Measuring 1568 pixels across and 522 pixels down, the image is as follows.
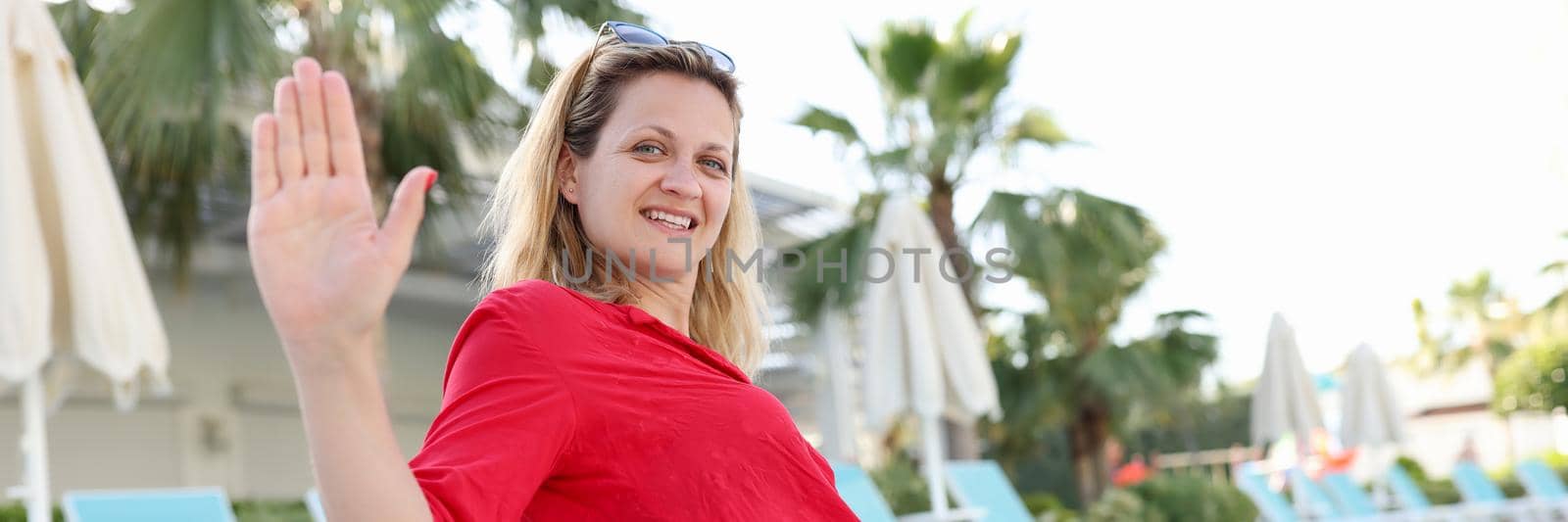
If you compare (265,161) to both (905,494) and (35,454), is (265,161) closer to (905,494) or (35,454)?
(35,454)

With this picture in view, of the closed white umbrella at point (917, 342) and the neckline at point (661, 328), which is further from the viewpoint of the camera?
the closed white umbrella at point (917, 342)

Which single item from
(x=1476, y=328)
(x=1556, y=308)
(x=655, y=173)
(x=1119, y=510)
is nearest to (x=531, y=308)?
(x=655, y=173)

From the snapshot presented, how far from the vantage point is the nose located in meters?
1.38

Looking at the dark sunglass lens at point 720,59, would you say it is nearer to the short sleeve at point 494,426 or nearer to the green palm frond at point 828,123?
the short sleeve at point 494,426

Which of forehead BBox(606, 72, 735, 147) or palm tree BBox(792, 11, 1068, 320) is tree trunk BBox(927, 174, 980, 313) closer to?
palm tree BBox(792, 11, 1068, 320)

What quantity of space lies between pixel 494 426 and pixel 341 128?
0.30 meters

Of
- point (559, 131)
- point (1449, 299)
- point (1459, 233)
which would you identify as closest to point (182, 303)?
point (559, 131)

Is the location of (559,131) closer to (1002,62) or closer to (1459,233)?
(1002,62)

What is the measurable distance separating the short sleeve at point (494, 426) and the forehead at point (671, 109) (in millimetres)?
370

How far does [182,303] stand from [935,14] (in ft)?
23.3

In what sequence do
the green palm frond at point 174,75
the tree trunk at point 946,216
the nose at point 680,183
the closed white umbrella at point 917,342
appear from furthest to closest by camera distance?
the tree trunk at point 946,216
the closed white umbrella at point 917,342
the green palm frond at point 174,75
the nose at point 680,183

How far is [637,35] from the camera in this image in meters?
1.50

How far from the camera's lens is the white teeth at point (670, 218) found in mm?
1401

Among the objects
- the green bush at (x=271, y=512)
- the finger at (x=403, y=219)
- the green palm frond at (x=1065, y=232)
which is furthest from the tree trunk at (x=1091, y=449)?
the finger at (x=403, y=219)
